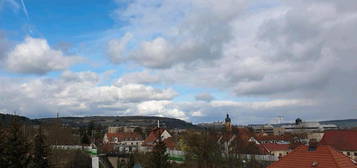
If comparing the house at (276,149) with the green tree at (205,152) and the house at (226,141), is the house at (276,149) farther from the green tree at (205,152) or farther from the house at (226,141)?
the green tree at (205,152)

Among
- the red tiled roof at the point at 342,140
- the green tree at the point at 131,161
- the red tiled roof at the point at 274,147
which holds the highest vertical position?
the red tiled roof at the point at 342,140

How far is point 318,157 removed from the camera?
29844 mm

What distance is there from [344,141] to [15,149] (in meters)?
56.7

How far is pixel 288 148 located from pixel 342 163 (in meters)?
48.8

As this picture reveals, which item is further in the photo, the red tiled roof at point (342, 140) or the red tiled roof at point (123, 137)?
the red tiled roof at point (123, 137)

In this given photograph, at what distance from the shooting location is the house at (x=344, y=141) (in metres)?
67.2

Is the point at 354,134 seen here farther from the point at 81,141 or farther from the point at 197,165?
the point at 81,141

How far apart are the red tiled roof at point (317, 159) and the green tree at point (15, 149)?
1921 centimetres

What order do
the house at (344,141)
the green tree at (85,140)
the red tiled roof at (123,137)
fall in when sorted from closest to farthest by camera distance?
the house at (344,141)
the green tree at (85,140)
the red tiled roof at (123,137)

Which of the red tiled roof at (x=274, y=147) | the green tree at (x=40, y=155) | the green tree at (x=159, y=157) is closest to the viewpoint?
the green tree at (x=40, y=155)

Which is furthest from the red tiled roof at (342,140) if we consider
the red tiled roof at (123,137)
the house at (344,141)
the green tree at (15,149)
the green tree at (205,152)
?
the red tiled roof at (123,137)

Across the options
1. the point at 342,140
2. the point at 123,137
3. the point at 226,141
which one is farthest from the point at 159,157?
the point at 123,137

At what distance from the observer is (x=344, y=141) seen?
2714 inches

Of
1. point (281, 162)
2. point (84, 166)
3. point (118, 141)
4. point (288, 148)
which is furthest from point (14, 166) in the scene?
point (118, 141)
